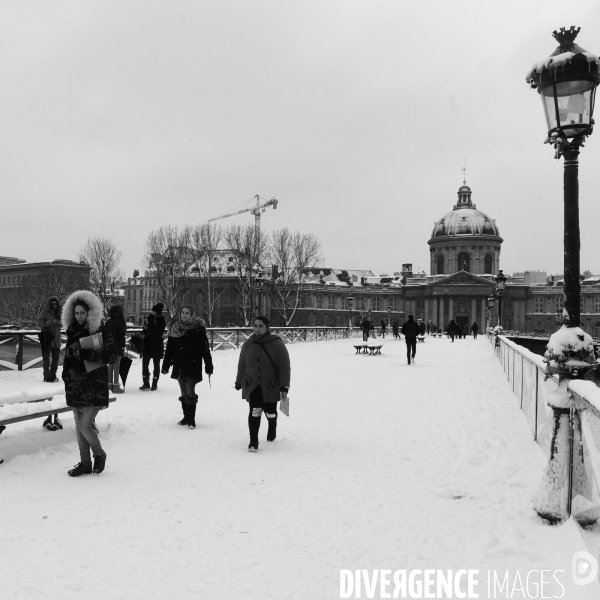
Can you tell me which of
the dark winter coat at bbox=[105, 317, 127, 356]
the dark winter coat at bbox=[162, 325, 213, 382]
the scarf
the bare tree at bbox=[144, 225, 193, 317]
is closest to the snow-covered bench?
the dark winter coat at bbox=[162, 325, 213, 382]

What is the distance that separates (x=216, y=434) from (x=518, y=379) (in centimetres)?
583

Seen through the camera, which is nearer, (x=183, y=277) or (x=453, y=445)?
(x=453, y=445)

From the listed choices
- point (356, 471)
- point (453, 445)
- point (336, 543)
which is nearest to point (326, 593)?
point (336, 543)

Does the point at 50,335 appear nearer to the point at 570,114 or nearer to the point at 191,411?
the point at 191,411

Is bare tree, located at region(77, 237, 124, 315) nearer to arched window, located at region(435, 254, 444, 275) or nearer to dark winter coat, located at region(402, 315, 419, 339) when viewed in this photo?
dark winter coat, located at region(402, 315, 419, 339)

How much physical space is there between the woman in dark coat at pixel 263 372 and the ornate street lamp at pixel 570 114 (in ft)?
11.3

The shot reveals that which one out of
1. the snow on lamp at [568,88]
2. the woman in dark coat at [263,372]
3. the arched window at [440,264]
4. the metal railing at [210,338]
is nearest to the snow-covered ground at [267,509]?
the woman in dark coat at [263,372]

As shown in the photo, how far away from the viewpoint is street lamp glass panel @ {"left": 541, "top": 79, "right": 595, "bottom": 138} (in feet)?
17.3

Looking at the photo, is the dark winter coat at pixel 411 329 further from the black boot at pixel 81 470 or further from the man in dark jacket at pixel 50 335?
the black boot at pixel 81 470

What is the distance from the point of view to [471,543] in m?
4.54

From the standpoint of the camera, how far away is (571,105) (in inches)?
210

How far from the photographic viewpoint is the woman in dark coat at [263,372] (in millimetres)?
7469

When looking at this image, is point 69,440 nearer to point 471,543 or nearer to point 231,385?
point 471,543

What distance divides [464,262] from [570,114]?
9721 cm
